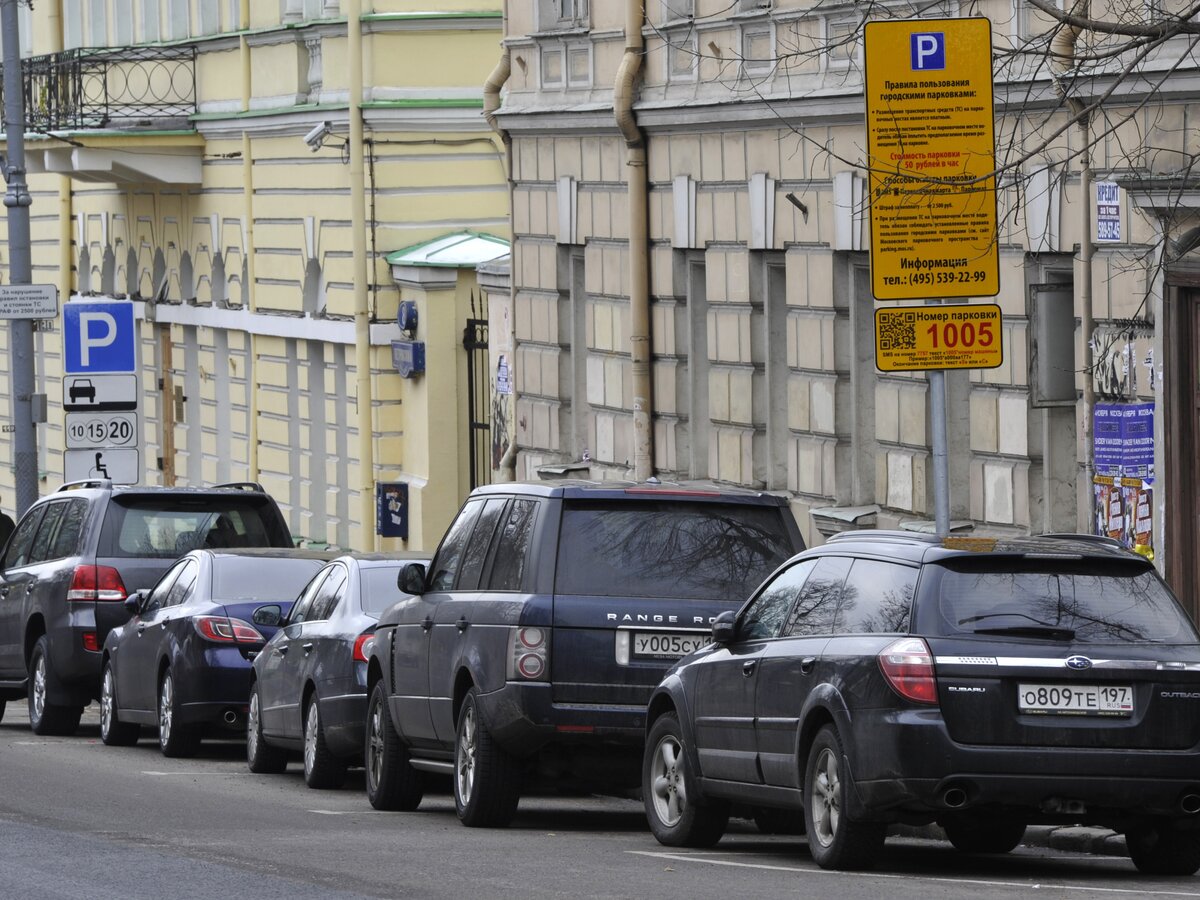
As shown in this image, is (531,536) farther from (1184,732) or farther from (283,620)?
(283,620)

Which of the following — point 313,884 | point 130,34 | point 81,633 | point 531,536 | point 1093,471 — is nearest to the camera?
point 313,884

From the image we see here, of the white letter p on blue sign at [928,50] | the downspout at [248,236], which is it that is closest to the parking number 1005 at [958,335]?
the white letter p on blue sign at [928,50]

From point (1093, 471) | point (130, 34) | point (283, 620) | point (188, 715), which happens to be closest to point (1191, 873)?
point (1093, 471)

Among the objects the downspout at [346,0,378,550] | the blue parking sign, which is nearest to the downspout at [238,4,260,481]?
the downspout at [346,0,378,550]

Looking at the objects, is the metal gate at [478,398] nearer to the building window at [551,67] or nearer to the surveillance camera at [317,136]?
the surveillance camera at [317,136]

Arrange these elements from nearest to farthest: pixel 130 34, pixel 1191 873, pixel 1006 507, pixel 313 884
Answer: pixel 313 884
pixel 1191 873
pixel 1006 507
pixel 130 34

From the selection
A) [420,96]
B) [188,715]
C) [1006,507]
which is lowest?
[188,715]

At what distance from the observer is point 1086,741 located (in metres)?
10.9

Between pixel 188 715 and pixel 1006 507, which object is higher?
pixel 1006 507

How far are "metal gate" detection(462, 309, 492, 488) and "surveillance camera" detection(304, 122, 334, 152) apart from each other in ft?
8.16

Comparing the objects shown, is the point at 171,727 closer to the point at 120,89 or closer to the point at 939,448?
the point at 939,448

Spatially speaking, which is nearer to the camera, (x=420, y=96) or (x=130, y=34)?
(x=420, y=96)

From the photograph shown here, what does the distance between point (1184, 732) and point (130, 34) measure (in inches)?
1196

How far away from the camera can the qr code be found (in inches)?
532
